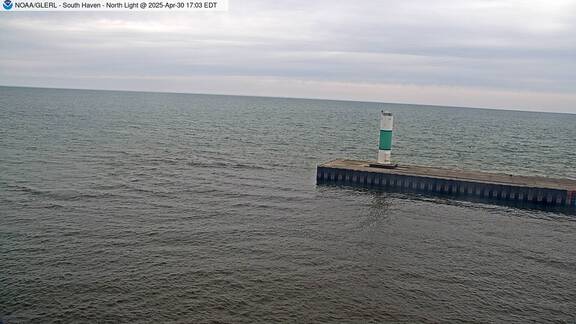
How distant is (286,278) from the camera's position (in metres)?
25.0

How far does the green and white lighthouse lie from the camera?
158 feet

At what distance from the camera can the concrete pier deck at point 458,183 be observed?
40969 millimetres

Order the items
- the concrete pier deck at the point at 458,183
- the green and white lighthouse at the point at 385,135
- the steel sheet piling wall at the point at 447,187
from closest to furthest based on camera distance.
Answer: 1. the steel sheet piling wall at the point at 447,187
2. the concrete pier deck at the point at 458,183
3. the green and white lighthouse at the point at 385,135

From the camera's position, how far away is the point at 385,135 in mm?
48375

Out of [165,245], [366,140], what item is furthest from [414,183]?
[366,140]

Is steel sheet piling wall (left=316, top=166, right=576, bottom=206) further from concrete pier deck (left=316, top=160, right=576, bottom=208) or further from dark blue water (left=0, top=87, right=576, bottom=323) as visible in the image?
dark blue water (left=0, top=87, right=576, bottom=323)

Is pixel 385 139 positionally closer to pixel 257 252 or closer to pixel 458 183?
pixel 458 183

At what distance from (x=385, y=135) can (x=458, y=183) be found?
9.11 metres

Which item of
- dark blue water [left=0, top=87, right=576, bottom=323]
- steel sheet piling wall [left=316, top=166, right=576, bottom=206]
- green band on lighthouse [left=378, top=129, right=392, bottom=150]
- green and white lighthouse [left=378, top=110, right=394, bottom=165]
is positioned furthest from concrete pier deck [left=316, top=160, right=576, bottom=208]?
green band on lighthouse [left=378, top=129, right=392, bottom=150]

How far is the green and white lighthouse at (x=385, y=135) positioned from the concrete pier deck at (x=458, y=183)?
6.07 ft

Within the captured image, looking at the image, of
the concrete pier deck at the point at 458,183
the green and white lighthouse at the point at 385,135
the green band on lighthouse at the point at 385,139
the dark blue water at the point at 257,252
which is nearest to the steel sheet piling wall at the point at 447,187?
the concrete pier deck at the point at 458,183

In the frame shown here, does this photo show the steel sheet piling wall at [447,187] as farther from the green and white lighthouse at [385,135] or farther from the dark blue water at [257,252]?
the green and white lighthouse at [385,135]

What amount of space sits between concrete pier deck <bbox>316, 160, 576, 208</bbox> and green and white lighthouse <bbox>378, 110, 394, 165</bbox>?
6.07 feet

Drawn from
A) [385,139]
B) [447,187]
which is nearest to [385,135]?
[385,139]
